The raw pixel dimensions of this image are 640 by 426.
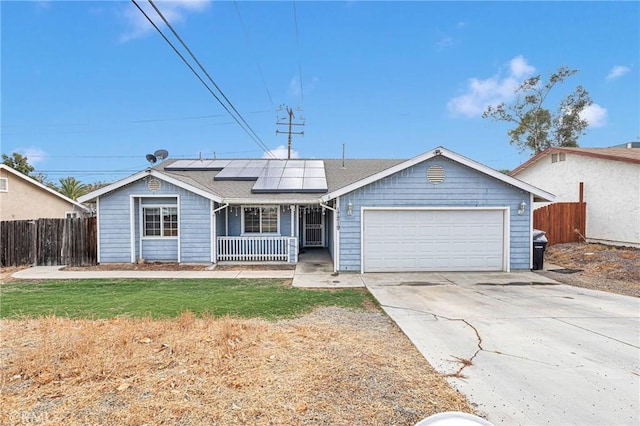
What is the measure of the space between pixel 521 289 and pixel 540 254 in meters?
3.37

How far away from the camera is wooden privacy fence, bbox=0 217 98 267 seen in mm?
11938

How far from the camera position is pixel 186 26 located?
310 inches

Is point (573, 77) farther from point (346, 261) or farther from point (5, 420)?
point (5, 420)

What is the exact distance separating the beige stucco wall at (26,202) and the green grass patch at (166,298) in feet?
30.0

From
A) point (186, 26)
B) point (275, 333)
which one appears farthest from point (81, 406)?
point (186, 26)

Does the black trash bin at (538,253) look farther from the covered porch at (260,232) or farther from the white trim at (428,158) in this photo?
the covered porch at (260,232)

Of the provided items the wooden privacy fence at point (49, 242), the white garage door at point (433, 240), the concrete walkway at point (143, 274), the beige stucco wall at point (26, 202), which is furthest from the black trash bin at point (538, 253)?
the beige stucco wall at point (26, 202)

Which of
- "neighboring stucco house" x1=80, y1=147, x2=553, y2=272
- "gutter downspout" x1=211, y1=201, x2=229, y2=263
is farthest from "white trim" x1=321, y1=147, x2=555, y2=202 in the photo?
"gutter downspout" x1=211, y1=201, x2=229, y2=263

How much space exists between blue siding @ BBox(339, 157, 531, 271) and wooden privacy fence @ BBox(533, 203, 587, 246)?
5060mm

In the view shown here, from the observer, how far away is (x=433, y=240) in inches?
427

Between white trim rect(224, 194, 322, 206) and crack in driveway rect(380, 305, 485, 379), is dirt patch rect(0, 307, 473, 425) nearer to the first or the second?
crack in driveway rect(380, 305, 485, 379)

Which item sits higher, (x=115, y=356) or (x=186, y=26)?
(x=186, y=26)

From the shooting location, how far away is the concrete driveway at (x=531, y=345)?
10.4ft

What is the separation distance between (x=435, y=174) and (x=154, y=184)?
9.71 m
